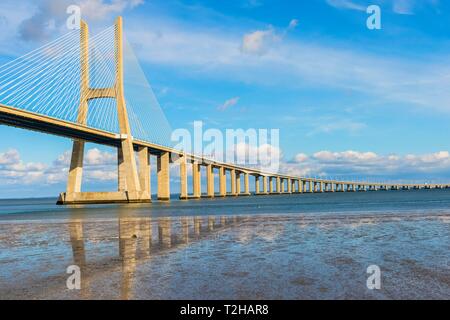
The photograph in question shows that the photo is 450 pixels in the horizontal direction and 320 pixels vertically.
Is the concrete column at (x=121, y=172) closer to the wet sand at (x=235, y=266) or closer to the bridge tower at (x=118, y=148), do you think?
the bridge tower at (x=118, y=148)

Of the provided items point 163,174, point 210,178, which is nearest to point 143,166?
point 163,174

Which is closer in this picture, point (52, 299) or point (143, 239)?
point (52, 299)

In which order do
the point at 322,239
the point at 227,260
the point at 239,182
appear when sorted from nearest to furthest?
the point at 227,260
the point at 322,239
the point at 239,182

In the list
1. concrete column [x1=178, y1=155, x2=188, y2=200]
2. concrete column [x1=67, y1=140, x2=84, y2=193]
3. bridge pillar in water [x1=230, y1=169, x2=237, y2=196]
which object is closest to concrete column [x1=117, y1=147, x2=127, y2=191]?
concrete column [x1=67, y1=140, x2=84, y2=193]

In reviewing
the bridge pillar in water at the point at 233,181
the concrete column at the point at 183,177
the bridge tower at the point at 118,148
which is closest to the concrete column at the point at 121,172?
the bridge tower at the point at 118,148

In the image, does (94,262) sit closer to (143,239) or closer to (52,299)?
(52,299)

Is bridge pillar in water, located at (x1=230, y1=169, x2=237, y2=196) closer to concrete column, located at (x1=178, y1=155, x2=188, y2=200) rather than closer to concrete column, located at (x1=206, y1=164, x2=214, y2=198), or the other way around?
concrete column, located at (x1=206, y1=164, x2=214, y2=198)
